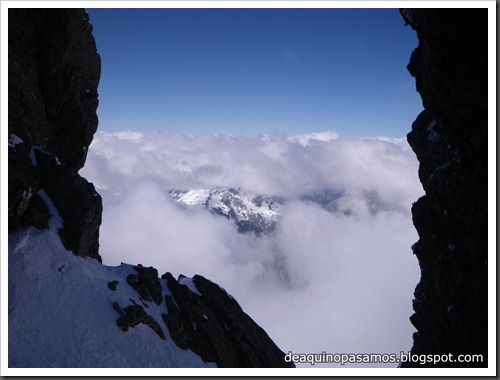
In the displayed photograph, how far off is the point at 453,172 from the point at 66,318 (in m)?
40.2

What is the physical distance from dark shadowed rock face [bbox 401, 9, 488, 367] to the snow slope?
2717 cm

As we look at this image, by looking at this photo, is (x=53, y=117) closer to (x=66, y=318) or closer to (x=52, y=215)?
(x=52, y=215)

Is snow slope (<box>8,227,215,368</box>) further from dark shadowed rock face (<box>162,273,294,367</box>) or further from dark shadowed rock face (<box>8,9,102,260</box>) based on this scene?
dark shadowed rock face (<box>8,9,102,260</box>)

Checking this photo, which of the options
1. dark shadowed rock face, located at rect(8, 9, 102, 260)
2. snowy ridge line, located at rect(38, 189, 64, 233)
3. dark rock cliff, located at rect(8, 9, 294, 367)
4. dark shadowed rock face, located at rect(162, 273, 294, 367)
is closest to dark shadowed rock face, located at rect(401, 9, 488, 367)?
dark shadowed rock face, located at rect(162, 273, 294, 367)

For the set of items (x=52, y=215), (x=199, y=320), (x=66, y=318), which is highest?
(x=52, y=215)

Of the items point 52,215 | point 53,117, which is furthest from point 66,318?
point 53,117

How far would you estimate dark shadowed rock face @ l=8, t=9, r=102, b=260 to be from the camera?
29.7 metres

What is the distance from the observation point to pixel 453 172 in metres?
30.8

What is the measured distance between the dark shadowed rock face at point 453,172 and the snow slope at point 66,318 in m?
27.2

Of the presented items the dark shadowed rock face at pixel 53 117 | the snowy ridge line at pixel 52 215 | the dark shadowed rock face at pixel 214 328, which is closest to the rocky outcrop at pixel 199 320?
the dark shadowed rock face at pixel 214 328

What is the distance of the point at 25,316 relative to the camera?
81.0 feet

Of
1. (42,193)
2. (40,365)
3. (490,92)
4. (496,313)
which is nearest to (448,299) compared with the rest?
(496,313)

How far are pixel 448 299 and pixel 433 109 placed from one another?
21.7 metres

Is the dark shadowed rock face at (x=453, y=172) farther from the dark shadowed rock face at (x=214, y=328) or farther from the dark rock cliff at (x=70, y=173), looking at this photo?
the dark rock cliff at (x=70, y=173)
